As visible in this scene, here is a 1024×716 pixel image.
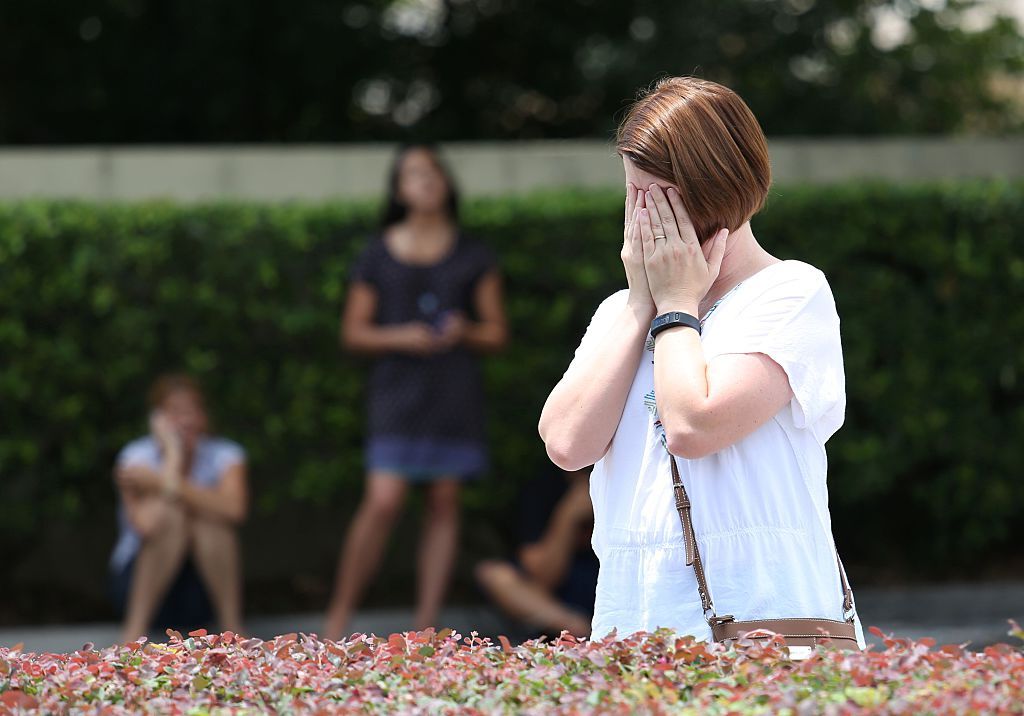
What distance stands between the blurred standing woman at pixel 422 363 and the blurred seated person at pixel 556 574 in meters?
0.29

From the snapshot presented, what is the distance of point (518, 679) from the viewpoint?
227cm

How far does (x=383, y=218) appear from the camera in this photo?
21.1ft

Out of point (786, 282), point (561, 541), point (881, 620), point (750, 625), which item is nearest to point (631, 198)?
point (786, 282)

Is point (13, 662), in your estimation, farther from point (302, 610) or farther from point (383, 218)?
point (302, 610)

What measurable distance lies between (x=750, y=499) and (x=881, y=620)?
422 centimetres

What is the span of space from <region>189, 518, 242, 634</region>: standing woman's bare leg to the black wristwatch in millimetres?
3980

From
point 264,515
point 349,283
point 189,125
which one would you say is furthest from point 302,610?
point 189,125

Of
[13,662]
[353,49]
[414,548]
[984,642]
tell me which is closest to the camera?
[13,662]

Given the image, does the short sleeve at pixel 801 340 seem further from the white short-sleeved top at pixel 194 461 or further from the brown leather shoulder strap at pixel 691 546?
the white short-sleeved top at pixel 194 461

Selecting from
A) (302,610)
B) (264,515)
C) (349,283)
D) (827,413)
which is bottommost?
(302,610)

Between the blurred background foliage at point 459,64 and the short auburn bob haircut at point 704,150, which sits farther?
the blurred background foliage at point 459,64

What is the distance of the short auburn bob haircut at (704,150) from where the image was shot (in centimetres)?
258

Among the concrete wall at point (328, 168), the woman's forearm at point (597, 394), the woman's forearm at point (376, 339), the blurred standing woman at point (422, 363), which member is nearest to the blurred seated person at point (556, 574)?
the blurred standing woman at point (422, 363)

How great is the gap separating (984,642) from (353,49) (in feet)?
19.7
